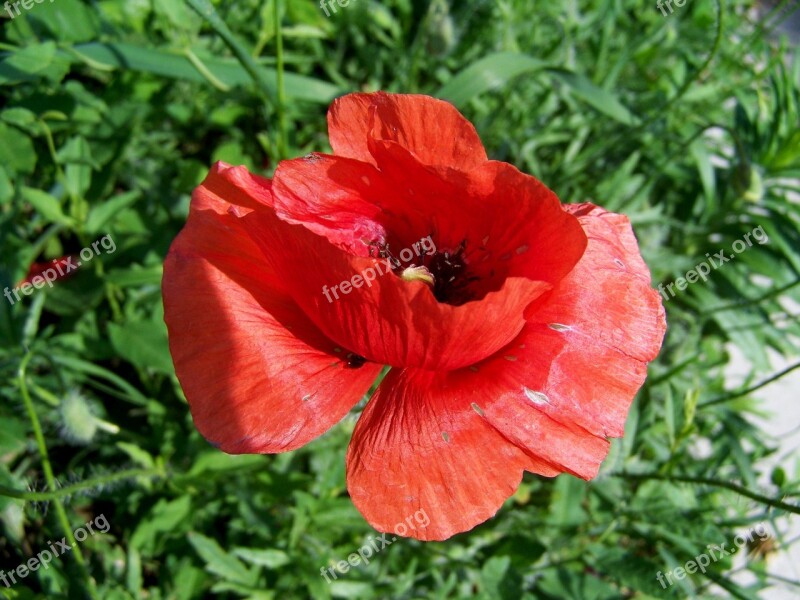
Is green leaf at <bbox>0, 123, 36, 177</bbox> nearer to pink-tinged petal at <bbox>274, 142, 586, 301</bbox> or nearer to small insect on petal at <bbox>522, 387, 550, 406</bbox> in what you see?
pink-tinged petal at <bbox>274, 142, 586, 301</bbox>

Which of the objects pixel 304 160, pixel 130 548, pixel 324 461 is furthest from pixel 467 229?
pixel 130 548

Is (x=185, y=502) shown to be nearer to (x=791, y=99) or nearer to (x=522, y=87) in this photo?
(x=522, y=87)

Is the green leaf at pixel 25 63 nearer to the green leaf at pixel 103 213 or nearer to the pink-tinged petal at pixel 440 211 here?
the green leaf at pixel 103 213

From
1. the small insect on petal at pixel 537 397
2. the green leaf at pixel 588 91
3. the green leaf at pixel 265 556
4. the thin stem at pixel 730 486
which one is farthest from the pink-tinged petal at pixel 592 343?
the green leaf at pixel 588 91

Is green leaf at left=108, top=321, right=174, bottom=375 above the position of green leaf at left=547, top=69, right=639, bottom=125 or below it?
below

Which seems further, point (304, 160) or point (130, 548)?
point (130, 548)

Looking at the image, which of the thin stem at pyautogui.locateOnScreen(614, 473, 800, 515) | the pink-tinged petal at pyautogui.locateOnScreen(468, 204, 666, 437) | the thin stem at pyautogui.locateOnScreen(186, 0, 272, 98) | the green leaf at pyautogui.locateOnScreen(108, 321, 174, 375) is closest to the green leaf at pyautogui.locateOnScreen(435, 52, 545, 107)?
the thin stem at pyautogui.locateOnScreen(186, 0, 272, 98)
